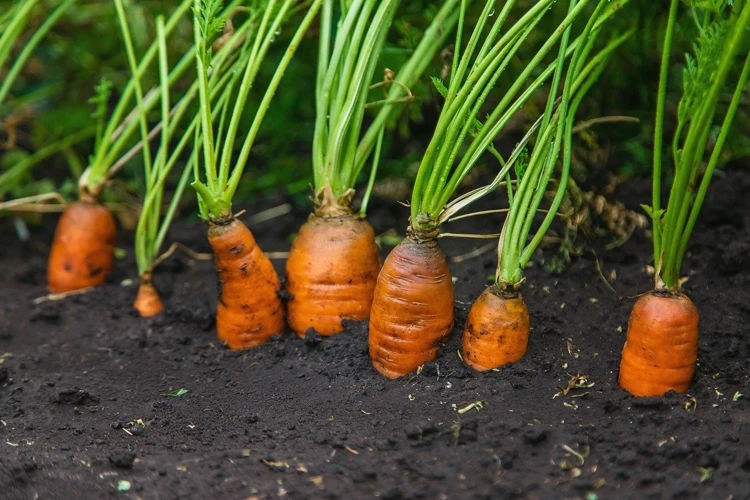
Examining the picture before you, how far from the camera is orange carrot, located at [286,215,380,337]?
77.3 inches

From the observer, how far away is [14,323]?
2.31m

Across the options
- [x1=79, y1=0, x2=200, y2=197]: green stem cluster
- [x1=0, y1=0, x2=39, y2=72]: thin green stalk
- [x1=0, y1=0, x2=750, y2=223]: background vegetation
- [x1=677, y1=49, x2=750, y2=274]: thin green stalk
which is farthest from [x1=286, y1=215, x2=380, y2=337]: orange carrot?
[x1=0, y1=0, x2=39, y2=72]: thin green stalk

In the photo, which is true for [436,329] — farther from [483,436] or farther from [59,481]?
[59,481]

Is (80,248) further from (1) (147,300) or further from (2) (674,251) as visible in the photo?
(2) (674,251)

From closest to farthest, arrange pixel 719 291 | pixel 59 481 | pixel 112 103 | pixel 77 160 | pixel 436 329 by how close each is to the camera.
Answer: pixel 59 481, pixel 436 329, pixel 719 291, pixel 77 160, pixel 112 103

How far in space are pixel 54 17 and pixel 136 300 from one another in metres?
0.95

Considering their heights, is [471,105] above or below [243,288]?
above

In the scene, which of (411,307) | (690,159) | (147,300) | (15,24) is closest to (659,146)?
(690,159)

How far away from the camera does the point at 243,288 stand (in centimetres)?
200

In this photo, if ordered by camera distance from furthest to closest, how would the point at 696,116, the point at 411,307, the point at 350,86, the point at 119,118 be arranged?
the point at 119,118
the point at 350,86
the point at 411,307
the point at 696,116

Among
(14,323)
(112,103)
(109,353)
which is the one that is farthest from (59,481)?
(112,103)

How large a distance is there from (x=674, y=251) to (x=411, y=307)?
1.83ft

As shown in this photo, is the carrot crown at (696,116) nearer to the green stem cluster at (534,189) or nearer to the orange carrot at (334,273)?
the green stem cluster at (534,189)

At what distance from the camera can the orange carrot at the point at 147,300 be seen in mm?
2262
